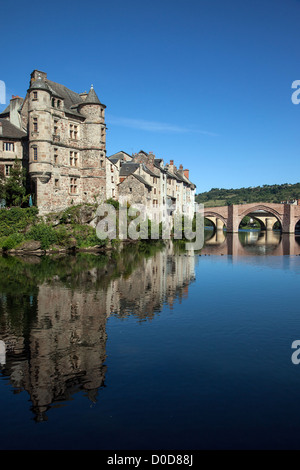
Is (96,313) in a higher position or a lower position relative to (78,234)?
lower

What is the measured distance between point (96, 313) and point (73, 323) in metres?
1.91

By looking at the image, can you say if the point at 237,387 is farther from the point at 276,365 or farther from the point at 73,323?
the point at 73,323

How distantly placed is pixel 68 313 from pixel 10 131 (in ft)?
123

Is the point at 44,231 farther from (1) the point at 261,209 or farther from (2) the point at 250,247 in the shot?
(1) the point at 261,209

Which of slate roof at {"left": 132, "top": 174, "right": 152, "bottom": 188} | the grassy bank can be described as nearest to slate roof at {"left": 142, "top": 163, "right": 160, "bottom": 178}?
slate roof at {"left": 132, "top": 174, "right": 152, "bottom": 188}

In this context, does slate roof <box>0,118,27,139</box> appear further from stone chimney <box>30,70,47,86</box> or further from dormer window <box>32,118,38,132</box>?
stone chimney <box>30,70,47,86</box>

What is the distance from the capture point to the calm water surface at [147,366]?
938 centimetres

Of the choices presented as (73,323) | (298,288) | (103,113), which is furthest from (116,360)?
(103,113)

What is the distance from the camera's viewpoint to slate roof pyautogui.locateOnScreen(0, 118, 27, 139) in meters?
48.4

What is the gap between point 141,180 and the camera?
209 feet

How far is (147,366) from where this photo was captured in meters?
12.9

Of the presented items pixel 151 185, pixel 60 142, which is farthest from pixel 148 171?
pixel 60 142

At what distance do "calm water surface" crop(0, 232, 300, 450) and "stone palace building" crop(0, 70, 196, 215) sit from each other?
23.3 m

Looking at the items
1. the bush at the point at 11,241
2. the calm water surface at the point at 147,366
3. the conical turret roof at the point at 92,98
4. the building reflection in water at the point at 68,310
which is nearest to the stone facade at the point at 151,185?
the conical turret roof at the point at 92,98
